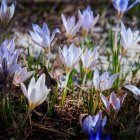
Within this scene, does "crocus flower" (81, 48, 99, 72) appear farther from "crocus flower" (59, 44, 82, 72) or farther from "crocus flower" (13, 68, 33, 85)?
"crocus flower" (13, 68, 33, 85)

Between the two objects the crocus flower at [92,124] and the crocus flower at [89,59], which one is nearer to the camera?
the crocus flower at [92,124]

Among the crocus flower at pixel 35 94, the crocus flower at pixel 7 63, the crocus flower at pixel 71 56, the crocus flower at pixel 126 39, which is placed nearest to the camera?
the crocus flower at pixel 35 94

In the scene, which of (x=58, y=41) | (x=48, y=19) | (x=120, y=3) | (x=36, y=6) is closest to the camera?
(x=120, y=3)

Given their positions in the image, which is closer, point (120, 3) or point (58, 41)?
point (120, 3)

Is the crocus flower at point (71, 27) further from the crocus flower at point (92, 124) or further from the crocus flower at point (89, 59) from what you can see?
the crocus flower at point (92, 124)

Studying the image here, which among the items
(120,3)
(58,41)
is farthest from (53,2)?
(120,3)

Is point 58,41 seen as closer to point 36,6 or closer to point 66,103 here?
point 36,6

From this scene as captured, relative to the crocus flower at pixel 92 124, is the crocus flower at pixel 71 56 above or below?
above

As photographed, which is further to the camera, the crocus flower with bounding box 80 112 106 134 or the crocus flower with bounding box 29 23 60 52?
the crocus flower with bounding box 29 23 60 52

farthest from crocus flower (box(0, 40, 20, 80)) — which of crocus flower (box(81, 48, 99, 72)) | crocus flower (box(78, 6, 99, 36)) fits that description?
crocus flower (box(78, 6, 99, 36))

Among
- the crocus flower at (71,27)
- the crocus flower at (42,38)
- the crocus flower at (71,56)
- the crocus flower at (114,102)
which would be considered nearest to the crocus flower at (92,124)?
the crocus flower at (114,102)

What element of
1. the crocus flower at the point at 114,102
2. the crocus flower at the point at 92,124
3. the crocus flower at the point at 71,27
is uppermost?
the crocus flower at the point at 71,27
